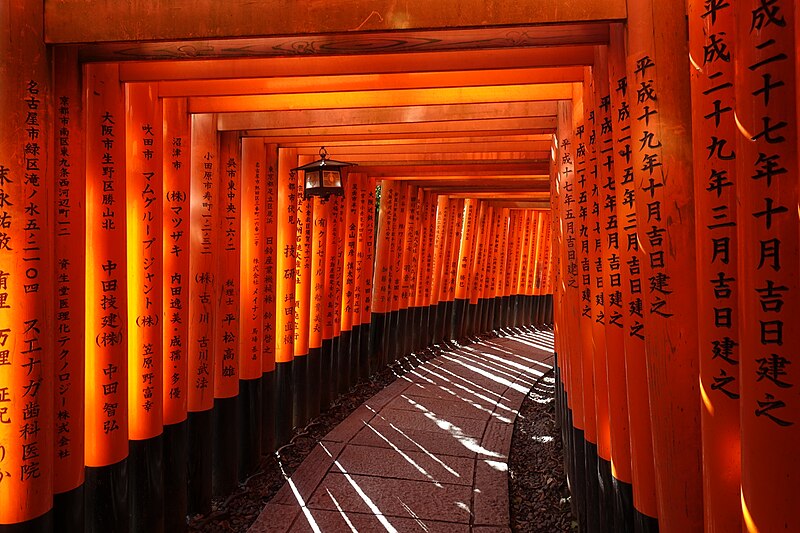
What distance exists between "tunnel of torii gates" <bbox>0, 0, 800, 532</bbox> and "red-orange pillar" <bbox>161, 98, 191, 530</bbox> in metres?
0.02

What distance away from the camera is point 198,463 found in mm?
5742

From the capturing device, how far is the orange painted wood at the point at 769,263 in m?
1.81

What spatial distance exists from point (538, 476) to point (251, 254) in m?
4.27

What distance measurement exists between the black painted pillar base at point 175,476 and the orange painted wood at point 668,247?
13.6 feet

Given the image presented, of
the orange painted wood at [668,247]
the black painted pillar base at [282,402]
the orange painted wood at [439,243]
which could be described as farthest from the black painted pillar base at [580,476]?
the orange painted wood at [439,243]

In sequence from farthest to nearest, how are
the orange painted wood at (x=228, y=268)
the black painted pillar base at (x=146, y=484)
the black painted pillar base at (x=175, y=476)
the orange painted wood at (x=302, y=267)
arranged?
the orange painted wood at (x=302, y=267)
the orange painted wood at (x=228, y=268)
the black painted pillar base at (x=175, y=476)
the black painted pillar base at (x=146, y=484)

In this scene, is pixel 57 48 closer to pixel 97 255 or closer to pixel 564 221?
pixel 97 255

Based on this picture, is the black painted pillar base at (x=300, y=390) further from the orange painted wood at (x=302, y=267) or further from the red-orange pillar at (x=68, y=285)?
the red-orange pillar at (x=68, y=285)

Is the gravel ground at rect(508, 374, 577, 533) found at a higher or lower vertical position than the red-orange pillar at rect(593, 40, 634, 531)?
lower

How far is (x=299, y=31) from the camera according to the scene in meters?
3.30

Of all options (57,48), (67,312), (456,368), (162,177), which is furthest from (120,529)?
(456,368)

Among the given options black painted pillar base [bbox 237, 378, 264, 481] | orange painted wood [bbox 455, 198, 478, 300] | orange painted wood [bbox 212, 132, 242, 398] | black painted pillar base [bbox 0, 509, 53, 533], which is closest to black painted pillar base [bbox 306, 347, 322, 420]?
black painted pillar base [bbox 237, 378, 264, 481]

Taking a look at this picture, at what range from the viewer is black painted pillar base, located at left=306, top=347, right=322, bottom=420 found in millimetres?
8742

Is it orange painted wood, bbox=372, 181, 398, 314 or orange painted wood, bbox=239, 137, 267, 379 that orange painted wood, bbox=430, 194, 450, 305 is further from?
orange painted wood, bbox=239, 137, 267, 379
